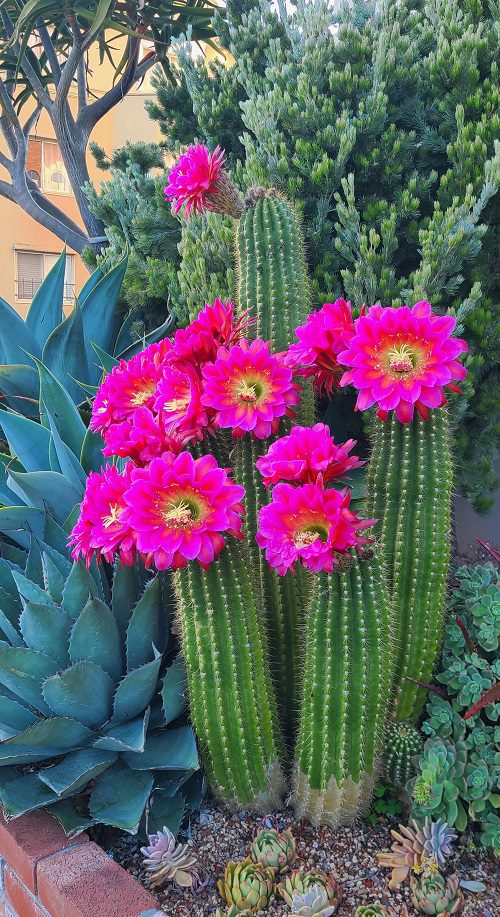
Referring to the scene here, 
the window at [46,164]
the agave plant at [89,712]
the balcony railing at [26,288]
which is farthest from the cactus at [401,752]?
the window at [46,164]

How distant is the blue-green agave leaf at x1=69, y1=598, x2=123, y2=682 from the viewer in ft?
5.85

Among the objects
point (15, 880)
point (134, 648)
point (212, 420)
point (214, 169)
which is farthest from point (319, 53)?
point (15, 880)

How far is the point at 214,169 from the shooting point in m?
2.22

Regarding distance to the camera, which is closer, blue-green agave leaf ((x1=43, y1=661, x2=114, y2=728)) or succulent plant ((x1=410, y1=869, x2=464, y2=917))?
succulent plant ((x1=410, y1=869, x2=464, y2=917))

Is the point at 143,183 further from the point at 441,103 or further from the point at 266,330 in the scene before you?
the point at 266,330

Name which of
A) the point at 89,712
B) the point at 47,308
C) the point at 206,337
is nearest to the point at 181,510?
the point at 206,337

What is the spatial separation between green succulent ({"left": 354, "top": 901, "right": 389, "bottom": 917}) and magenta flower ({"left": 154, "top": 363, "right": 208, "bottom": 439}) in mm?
1108

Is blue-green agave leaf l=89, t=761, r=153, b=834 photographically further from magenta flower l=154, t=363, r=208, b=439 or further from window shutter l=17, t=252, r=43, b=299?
window shutter l=17, t=252, r=43, b=299

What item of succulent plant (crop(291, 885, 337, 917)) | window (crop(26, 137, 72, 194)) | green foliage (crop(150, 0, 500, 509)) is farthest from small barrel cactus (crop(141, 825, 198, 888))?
window (crop(26, 137, 72, 194))

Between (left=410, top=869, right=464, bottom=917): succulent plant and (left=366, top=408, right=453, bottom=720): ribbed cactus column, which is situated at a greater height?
(left=366, top=408, right=453, bottom=720): ribbed cactus column

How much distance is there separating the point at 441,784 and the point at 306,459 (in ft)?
2.86

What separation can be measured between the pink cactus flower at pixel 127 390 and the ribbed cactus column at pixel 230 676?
513mm

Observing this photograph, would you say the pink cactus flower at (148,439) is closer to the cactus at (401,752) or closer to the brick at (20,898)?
the cactus at (401,752)

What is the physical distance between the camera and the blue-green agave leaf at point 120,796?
167 centimetres
